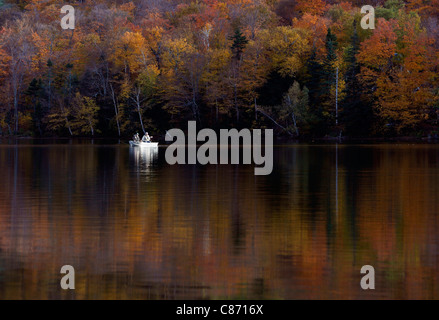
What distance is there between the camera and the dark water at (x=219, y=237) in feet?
38.2

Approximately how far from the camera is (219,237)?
15750 mm

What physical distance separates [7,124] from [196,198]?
3278 inches

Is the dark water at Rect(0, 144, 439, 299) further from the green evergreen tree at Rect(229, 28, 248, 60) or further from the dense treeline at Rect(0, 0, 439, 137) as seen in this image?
the green evergreen tree at Rect(229, 28, 248, 60)

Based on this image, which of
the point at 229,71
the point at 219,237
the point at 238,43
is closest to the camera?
the point at 219,237

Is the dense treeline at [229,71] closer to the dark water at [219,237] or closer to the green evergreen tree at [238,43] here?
the green evergreen tree at [238,43]

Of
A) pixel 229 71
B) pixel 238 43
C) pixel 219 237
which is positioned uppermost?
pixel 238 43

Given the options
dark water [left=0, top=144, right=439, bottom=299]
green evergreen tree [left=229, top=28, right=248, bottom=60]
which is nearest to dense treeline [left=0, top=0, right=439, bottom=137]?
green evergreen tree [left=229, top=28, right=248, bottom=60]

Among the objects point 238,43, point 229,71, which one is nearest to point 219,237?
point 229,71

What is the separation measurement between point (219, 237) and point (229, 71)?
7361cm

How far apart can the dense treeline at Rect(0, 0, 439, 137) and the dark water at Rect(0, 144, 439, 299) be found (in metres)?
50.8

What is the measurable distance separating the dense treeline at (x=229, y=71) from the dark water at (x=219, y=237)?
167ft

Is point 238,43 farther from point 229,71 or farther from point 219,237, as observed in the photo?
point 219,237

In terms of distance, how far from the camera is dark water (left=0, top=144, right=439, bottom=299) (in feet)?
38.2

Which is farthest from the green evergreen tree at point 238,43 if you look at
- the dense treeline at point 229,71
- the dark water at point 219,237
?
the dark water at point 219,237
